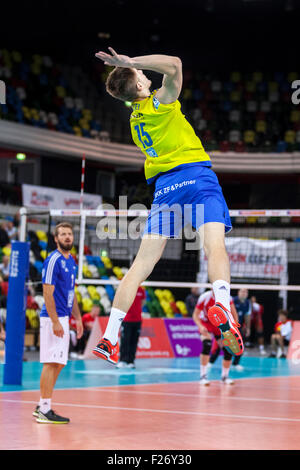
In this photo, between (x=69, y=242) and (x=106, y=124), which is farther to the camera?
(x=106, y=124)

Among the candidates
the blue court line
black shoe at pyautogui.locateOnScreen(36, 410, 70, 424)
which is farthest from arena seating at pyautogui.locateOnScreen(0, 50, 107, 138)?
black shoe at pyautogui.locateOnScreen(36, 410, 70, 424)

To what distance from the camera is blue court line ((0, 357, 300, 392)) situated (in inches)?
493

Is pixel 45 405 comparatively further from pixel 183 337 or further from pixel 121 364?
pixel 183 337

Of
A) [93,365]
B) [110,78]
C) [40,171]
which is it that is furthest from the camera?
[40,171]

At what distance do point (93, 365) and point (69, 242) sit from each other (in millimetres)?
8303

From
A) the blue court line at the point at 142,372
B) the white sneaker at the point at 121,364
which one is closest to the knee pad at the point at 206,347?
the blue court line at the point at 142,372

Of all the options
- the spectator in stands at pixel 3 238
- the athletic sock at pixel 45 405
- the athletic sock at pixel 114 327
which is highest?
the spectator in stands at pixel 3 238

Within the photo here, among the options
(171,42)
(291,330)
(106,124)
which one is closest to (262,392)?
(291,330)

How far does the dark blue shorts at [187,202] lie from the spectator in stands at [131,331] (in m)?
9.78

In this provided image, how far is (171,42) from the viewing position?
33.1 metres

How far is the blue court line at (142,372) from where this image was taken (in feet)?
41.1

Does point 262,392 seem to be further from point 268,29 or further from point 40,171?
point 268,29

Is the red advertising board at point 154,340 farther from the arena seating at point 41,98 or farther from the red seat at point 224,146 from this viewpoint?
the red seat at point 224,146

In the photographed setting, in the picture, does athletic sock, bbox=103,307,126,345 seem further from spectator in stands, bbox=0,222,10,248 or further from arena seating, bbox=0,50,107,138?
arena seating, bbox=0,50,107,138
